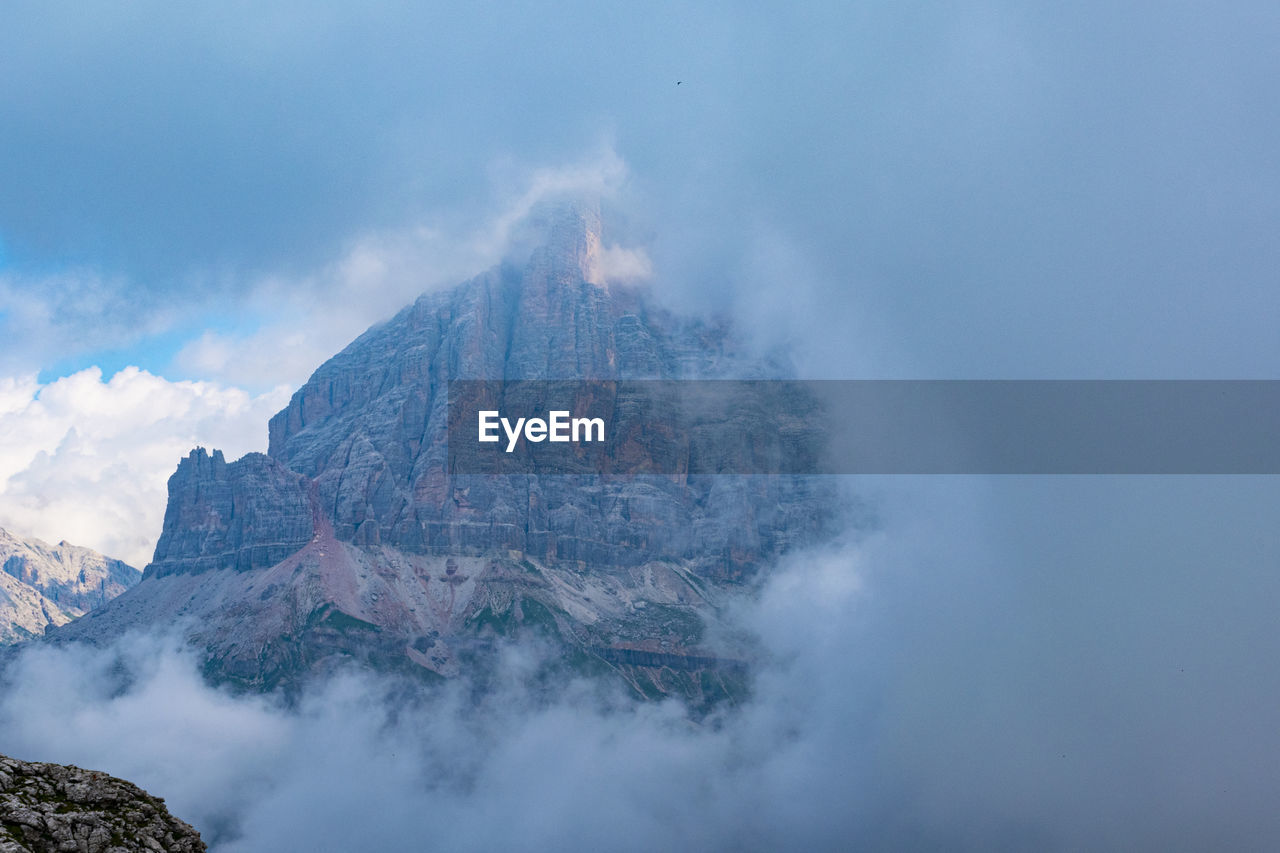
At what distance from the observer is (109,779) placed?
89.1m

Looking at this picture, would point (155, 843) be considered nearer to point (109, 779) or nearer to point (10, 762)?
point (109, 779)

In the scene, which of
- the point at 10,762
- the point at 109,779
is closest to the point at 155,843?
the point at 109,779

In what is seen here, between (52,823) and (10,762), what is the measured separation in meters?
6.77

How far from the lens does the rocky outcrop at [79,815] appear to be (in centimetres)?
8181

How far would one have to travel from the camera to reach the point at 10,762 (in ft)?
285

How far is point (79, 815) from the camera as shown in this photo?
84562 mm

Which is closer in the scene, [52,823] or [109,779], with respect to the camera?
[52,823]

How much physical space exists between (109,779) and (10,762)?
6526mm

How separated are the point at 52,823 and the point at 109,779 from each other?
6.40 m

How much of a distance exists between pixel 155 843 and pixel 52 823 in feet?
23.1

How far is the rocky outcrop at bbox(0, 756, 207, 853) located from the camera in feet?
268

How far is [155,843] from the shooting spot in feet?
285
